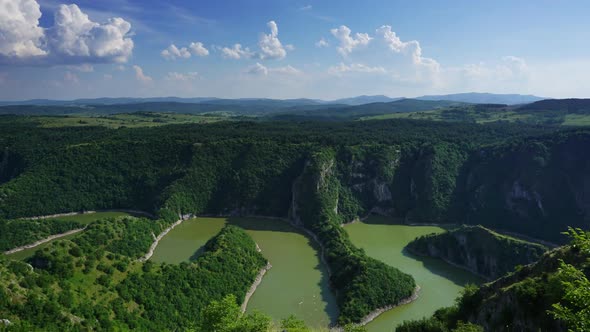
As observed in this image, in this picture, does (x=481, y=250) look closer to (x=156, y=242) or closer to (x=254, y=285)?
(x=254, y=285)

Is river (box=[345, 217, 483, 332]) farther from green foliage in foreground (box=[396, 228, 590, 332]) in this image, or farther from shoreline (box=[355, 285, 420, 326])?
green foliage in foreground (box=[396, 228, 590, 332])

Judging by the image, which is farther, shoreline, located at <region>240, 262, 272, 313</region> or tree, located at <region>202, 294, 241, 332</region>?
shoreline, located at <region>240, 262, 272, 313</region>

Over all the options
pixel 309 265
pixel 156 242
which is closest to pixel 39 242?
pixel 156 242

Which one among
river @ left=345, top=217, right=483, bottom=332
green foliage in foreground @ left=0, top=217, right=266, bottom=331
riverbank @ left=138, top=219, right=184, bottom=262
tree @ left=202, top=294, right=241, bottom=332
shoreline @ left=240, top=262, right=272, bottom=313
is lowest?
river @ left=345, top=217, right=483, bottom=332

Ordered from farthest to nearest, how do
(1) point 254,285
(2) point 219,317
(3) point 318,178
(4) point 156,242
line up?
(3) point 318,178, (4) point 156,242, (1) point 254,285, (2) point 219,317

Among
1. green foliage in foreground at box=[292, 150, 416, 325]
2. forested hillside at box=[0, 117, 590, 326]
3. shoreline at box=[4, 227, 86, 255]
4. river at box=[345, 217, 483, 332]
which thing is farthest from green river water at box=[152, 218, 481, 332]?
shoreline at box=[4, 227, 86, 255]
